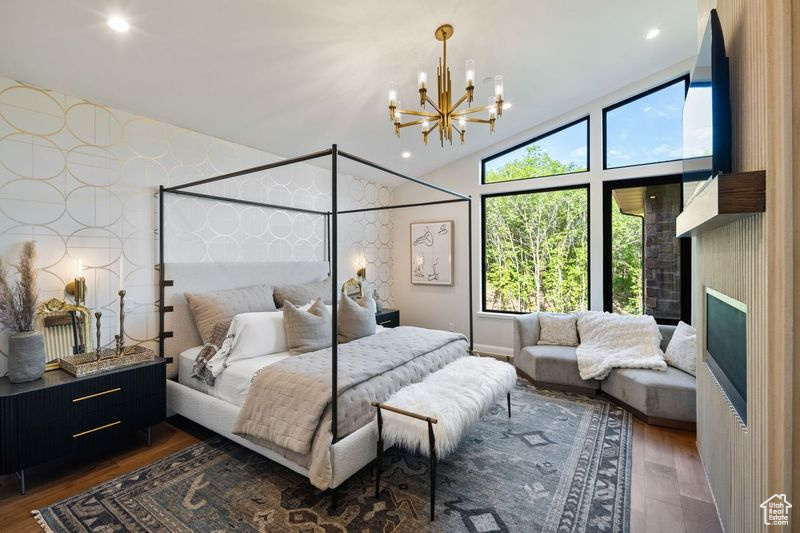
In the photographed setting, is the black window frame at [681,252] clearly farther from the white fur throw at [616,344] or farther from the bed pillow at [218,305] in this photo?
the bed pillow at [218,305]

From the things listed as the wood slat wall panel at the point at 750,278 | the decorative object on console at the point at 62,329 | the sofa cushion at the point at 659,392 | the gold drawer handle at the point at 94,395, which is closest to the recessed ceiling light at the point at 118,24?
the decorative object on console at the point at 62,329

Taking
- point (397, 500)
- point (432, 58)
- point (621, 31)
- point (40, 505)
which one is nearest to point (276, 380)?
point (397, 500)

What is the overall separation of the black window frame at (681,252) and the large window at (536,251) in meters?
0.20

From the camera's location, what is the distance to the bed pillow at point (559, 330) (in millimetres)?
3883

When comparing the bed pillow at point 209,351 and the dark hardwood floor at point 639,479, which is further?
the bed pillow at point 209,351

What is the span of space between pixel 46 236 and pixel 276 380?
1.85 m

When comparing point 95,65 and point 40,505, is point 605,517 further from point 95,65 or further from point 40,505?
point 95,65

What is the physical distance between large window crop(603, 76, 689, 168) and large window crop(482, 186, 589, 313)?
56 cm

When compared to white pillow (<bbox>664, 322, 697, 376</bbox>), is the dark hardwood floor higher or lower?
lower

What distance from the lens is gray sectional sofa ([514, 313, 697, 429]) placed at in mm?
2799

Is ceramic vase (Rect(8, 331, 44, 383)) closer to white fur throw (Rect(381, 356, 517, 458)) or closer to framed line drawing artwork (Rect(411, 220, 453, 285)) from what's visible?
white fur throw (Rect(381, 356, 517, 458))

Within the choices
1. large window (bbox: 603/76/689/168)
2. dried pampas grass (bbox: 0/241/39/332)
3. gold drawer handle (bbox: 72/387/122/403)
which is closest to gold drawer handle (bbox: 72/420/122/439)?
gold drawer handle (bbox: 72/387/122/403)

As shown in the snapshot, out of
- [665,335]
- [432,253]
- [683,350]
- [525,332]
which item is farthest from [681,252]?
[432,253]

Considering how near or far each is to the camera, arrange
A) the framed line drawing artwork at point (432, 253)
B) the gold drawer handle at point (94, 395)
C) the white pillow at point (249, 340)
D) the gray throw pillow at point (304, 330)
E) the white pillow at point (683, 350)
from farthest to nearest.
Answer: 1. the framed line drawing artwork at point (432, 253)
2. the white pillow at point (683, 350)
3. the gray throw pillow at point (304, 330)
4. the white pillow at point (249, 340)
5. the gold drawer handle at point (94, 395)
